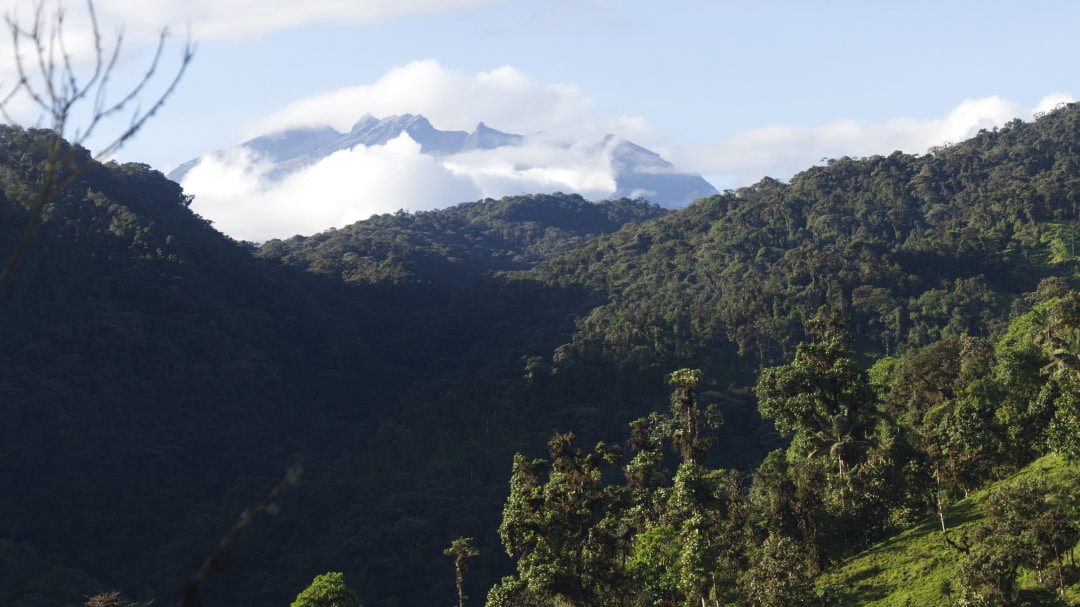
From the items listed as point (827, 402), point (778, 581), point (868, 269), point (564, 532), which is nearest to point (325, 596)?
point (564, 532)

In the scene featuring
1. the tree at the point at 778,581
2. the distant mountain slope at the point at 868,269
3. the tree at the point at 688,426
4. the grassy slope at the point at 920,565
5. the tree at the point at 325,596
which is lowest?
the grassy slope at the point at 920,565

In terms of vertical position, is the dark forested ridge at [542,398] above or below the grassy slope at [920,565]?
Answer: above

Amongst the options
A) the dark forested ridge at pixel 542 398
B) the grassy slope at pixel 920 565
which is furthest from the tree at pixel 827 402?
the grassy slope at pixel 920 565

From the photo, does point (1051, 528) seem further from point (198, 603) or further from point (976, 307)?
point (976, 307)

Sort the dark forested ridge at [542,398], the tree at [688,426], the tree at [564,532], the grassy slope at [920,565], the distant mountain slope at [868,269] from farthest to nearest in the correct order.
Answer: the distant mountain slope at [868,269]
the tree at [688,426]
the dark forested ridge at [542,398]
the tree at [564,532]
the grassy slope at [920,565]

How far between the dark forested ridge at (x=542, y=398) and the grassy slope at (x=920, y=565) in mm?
1282

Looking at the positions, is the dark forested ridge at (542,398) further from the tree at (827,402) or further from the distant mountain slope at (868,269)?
the distant mountain slope at (868,269)

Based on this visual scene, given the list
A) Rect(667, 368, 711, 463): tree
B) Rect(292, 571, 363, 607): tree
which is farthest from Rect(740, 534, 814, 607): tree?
Rect(292, 571, 363, 607): tree

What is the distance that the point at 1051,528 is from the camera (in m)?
36.2

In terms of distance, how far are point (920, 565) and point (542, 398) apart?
9194 cm

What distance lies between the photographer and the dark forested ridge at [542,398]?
1934 inches

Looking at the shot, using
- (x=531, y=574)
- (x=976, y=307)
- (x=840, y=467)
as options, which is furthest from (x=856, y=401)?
(x=976, y=307)

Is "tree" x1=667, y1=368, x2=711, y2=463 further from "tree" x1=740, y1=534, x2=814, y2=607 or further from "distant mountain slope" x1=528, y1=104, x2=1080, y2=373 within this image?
"distant mountain slope" x1=528, y1=104, x2=1080, y2=373

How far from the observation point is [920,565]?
4406cm
